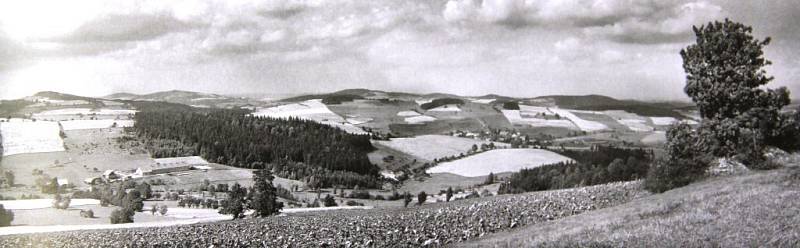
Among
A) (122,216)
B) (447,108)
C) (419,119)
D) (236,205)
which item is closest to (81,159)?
(122,216)

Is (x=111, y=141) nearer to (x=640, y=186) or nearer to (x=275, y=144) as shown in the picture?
(x=275, y=144)

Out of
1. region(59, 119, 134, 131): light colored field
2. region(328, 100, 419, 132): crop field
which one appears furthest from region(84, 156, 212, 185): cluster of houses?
region(328, 100, 419, 132): crop field

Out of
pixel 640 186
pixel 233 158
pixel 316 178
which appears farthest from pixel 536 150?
pixel 640 186

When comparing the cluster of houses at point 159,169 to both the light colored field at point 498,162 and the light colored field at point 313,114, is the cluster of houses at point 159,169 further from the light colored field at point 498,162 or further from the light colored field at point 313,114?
the light colored field at point 313,114

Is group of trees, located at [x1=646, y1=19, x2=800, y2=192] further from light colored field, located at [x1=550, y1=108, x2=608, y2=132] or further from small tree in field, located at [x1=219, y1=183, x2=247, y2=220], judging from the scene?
light colored field, located at [x1=550, y1=108, x2=608, y2=132]

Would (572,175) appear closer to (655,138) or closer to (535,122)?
(655,138)

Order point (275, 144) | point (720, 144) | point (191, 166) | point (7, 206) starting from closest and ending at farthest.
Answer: point (720, 144) < point (7, 206) < point (191, 166) < point (275, 144)
